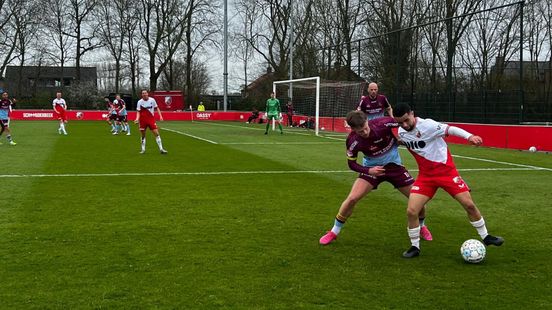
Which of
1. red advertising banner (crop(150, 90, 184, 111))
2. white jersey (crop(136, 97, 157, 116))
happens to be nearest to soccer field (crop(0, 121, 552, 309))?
white jersey (crop(136, 97, 157, 116))

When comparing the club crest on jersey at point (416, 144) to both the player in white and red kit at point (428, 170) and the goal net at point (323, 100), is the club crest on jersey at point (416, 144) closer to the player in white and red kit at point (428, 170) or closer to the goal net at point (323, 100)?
the player in white and red kit at point (428, 170)

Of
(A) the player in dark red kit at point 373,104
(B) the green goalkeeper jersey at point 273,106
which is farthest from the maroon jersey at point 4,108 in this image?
(A) the player in dark red kit at point 373,104

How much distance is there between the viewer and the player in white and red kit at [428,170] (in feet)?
19.0

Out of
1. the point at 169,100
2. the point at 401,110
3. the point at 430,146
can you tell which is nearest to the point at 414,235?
the point at 430,146

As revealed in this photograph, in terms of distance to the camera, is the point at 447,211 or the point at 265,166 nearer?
the point at 447,211

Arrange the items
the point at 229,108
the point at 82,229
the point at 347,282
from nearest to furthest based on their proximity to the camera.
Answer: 1. the point at 347,282
2. the point at 82,229
3. the point at 229,108

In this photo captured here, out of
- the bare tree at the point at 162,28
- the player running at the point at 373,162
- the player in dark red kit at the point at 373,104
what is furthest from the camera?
the bare tree at the point at 162,28

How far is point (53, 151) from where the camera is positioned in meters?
17.9

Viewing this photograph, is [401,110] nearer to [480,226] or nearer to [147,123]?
[480,226]

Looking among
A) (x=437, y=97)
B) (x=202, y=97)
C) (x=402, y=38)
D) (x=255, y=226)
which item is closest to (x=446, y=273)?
(x=255, y=226)

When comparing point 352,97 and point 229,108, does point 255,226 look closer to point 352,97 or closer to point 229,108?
point 352,97

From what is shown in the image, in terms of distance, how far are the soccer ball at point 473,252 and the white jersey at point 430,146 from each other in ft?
2.45

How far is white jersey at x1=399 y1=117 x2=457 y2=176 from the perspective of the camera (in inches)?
230

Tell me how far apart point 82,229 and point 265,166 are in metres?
7.37
